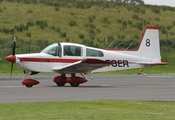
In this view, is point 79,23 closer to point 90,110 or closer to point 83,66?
point 83,66

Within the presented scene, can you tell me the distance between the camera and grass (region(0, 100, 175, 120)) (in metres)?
15.5

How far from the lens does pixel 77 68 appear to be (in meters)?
27.6

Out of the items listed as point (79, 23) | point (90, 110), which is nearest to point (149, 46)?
point (90, 110)

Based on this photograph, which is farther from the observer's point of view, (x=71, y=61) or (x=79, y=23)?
(x=79, y=23)

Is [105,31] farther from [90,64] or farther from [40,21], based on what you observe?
[90,64]

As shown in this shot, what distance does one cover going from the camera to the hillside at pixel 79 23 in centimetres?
5625

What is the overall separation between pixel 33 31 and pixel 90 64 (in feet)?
106

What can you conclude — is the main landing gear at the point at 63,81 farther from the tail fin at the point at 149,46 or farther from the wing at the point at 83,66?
the tail fin at the point at 149,46

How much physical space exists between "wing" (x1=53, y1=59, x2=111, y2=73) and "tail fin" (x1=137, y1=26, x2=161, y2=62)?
2.56 m

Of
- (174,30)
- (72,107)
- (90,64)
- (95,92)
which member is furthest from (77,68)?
(174,30)

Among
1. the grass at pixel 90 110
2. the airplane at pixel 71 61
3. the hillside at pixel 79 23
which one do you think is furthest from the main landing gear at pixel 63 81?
the hillside at pixel 79 23

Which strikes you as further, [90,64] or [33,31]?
[33,31]

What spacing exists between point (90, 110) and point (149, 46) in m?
13.2

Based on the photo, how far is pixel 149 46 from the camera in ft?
97.0
